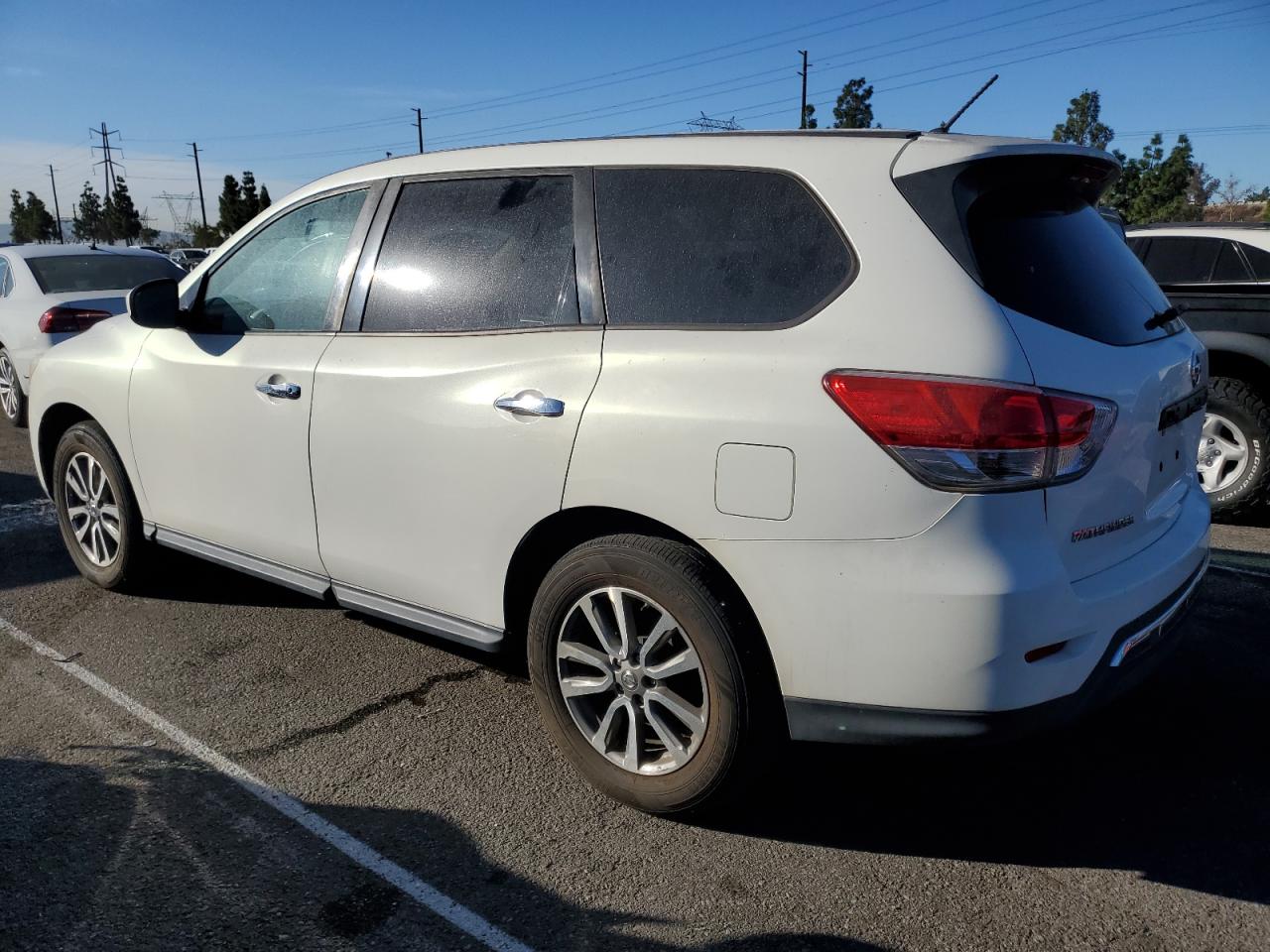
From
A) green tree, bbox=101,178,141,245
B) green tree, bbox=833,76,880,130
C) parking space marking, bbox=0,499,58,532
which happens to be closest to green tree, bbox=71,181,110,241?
green tree, bbox=101,178,141,245

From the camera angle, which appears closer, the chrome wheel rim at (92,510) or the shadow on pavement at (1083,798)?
the shadow on pavement at (1083,798)

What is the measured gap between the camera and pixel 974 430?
7.69ft

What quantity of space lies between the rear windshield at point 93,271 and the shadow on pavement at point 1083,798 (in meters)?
7.89

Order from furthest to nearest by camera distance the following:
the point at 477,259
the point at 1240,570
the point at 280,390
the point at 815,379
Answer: the point at 1240,570, the point at 280,390, the point at 477,259, the point at 815,379

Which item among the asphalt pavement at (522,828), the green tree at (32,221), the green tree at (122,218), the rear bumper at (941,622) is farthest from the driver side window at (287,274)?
the green tree at (32,221)

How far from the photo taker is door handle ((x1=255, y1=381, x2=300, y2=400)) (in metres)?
3.63

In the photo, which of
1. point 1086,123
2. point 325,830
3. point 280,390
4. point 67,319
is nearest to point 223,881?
point 325,830

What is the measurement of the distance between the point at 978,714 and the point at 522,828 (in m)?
1.32

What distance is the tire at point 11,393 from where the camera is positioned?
9.23 m

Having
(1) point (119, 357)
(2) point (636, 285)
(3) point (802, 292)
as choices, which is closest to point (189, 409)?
(1) point (119, 357)

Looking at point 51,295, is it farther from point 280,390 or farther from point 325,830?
point 325,830

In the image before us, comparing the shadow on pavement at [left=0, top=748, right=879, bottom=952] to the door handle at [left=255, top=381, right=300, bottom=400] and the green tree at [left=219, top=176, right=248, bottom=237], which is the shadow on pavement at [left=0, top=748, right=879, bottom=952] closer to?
the door handle at [left=255, top=381, right=300, bottom=400]

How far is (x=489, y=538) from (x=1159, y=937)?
205 cm

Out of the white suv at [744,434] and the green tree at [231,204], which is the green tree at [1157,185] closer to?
the white suv at [744,434]
